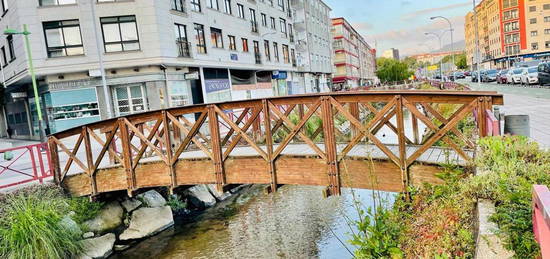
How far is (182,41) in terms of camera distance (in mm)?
25188

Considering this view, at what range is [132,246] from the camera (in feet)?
37.3

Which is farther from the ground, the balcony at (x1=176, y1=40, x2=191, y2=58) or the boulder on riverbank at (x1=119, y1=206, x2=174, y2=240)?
the balcony at (x1=176, y1=40, x2=191, y2=58)

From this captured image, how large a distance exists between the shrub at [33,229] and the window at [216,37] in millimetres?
19075

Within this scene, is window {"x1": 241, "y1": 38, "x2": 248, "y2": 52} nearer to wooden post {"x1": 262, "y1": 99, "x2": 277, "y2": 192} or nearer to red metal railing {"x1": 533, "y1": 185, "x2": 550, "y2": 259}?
wooden post {"x1": 262, "y1": 99, "x2": 277, "y2": 192}

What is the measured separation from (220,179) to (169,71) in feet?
53.3

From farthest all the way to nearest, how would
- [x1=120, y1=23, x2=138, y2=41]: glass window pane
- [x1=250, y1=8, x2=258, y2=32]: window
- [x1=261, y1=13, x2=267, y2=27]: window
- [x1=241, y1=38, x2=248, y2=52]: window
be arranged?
1. [x1=261, y1=13, x2=267, y2=27]: window
2. [x1=250, y1=8, x2=258, y2=32]: window
3. [x1=241, y1=38, x2=248, y2=52]: window
4. [x1=120, y1=23, x2=138, y2=41]: glass window pane

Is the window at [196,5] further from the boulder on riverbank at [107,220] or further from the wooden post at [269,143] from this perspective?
the wooden post at [269,143]

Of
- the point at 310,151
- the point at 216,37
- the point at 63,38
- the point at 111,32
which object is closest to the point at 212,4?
the point at 216,37

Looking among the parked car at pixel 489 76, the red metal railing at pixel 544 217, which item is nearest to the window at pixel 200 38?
the red metal railing at pixel 544 217

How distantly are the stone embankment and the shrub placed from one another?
396 mm

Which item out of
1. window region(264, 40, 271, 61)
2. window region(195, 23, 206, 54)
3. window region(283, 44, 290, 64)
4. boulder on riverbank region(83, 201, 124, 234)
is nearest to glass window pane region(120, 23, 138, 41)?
window region(195, 23, 206, 54)

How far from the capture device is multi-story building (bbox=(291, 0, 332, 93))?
48.2 meters

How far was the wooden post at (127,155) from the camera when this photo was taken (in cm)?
1027

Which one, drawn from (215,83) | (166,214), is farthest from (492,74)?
(166,214)
